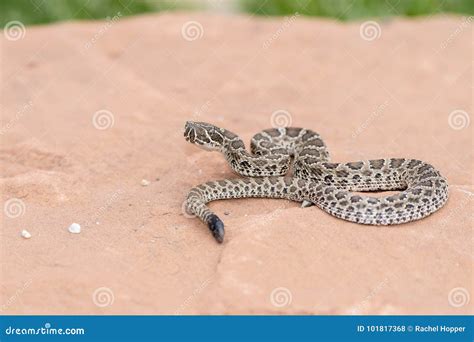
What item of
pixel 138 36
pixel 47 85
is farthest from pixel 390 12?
pixel 47 85

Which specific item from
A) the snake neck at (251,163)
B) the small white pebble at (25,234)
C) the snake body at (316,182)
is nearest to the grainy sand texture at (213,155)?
the small white pebble at (25,234)

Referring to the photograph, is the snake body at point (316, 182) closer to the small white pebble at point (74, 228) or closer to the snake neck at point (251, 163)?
the snake neck at point (251, 163)

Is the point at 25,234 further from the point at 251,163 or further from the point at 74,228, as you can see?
the point at 251,163

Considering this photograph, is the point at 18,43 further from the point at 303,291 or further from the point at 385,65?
the point at 303,291

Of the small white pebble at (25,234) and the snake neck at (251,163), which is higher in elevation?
the snake neck at (251,163)

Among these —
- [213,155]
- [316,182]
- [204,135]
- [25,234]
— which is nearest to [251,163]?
[204,135]

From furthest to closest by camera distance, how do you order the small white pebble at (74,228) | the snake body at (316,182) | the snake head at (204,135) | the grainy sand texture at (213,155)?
1. the snake head at (204,135)
2. the small white pebble at (74,228)
3. the snake body at (316,182)
4. the grainy sand texture at (213,155)

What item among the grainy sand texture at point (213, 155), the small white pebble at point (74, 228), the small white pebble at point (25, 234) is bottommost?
the small white pebble at point (25, 234)

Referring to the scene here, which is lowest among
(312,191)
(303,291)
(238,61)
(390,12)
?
(303,291)
